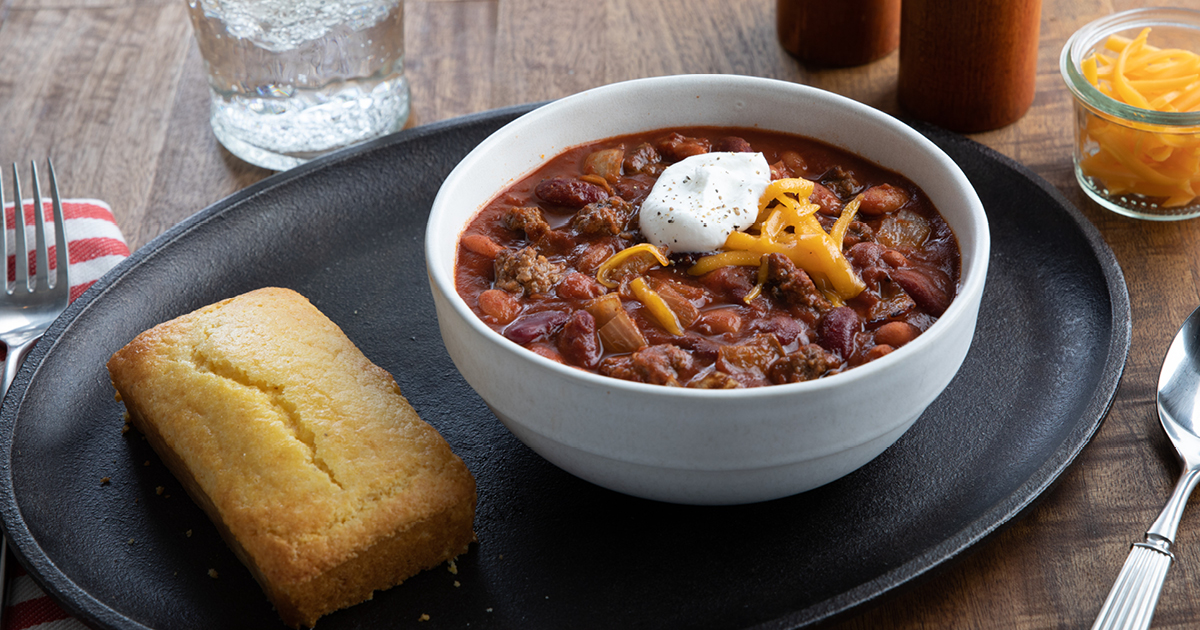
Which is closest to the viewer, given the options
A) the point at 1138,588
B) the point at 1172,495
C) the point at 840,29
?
the point at 1138,588

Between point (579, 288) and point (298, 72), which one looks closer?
point (579, 288)

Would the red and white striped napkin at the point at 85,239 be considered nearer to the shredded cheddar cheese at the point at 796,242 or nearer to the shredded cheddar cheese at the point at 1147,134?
the shredded cheddar cheese at the point at 796,242

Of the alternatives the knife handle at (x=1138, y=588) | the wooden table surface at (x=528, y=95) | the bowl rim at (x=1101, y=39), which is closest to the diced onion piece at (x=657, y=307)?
the wooden table surface at (x=528, y=95)

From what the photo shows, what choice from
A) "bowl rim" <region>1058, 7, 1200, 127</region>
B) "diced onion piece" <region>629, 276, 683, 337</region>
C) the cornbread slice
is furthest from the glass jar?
the cornbread slice

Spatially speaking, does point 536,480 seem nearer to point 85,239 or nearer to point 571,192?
point 571,192

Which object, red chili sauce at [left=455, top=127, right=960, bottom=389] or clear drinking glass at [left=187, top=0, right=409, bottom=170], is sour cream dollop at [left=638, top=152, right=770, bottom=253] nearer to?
red chili sauce at [left=455, top=127, right=960, bottom=389]

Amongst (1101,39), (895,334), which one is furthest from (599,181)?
(1101,39)

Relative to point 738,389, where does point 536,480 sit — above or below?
below

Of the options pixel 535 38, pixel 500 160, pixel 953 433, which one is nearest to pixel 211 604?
pixel 500 160
